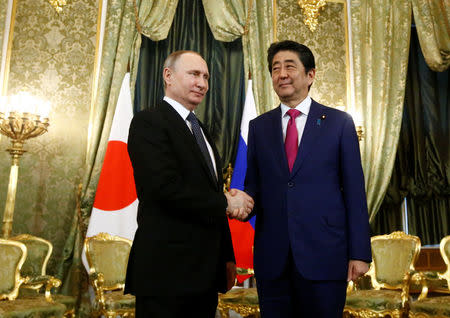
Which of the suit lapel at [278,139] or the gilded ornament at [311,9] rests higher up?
the gilded ornament at [311,9]

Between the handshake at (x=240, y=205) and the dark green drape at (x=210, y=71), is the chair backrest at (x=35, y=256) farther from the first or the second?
the handshake at (x=240, y=205)

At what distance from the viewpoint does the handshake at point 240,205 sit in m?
1.86

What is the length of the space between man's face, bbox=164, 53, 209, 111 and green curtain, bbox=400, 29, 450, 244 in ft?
14.4

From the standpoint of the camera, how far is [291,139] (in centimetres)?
191

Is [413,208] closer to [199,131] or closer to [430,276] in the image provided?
[430,276]

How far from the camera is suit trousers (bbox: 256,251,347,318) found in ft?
5.42

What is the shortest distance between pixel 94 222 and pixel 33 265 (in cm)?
67

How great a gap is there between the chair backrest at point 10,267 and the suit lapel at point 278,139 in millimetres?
2694

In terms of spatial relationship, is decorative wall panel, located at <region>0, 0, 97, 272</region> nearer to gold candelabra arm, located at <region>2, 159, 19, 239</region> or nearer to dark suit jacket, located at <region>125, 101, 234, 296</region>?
gold candelabra arm, located at <region>2, 159, 19, 239</region>

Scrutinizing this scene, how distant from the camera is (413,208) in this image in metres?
5.51

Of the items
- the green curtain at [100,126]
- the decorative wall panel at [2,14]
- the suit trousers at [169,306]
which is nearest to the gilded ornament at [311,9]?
the green curtain at [100,126]

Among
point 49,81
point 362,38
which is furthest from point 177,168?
point 362,38

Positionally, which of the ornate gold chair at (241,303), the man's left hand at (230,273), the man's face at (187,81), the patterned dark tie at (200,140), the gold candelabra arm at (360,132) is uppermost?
the gold candelabra arm at (360,132)

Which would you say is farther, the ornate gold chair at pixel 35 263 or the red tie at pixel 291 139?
the ornate gold chair at pixel 35 263
